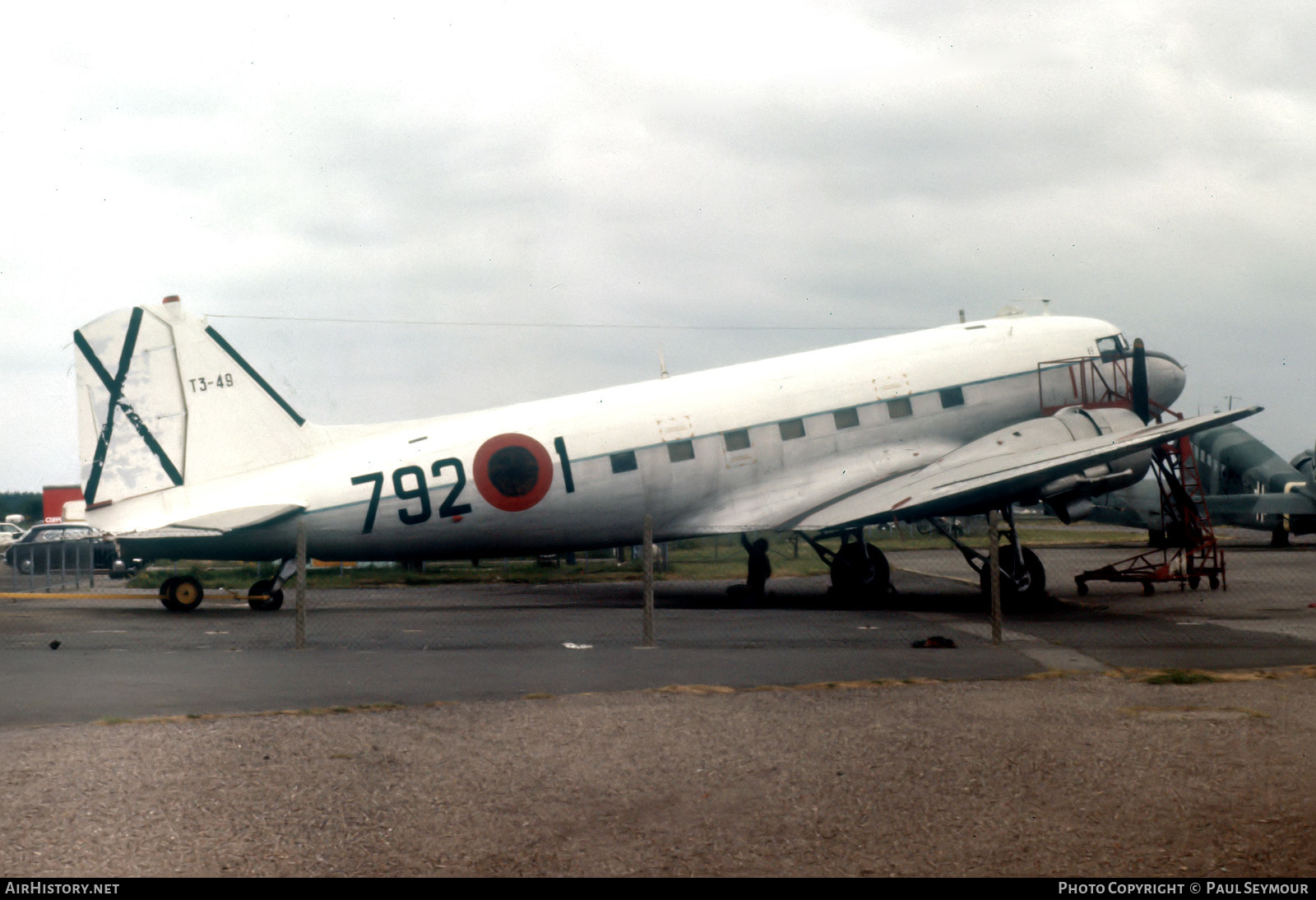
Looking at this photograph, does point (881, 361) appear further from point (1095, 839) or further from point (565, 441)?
point (1095, 839)

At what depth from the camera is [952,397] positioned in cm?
2008

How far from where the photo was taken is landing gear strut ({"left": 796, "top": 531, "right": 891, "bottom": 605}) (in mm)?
19969

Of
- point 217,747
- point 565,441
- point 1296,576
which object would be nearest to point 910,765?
point 217,747

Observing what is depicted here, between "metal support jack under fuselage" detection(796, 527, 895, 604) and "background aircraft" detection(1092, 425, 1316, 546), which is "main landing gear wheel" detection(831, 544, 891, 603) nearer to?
"metal support jack under fuselage" detection(796, 527, 895, 604)

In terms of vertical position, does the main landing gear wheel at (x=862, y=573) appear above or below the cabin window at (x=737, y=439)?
below

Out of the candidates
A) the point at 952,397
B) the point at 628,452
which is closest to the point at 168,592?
the point at 628,452

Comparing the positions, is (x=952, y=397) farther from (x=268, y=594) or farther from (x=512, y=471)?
(x=268, y=594)

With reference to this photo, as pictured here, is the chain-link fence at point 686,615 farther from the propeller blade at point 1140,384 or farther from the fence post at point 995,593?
the propeller blade at point 1140,384

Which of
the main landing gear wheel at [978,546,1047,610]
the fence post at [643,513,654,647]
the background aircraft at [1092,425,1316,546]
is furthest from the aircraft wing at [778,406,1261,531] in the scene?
the background aircraft at [1092,425,1316,546]

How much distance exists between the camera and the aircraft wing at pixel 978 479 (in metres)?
17.5

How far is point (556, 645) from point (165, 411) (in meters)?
9.07

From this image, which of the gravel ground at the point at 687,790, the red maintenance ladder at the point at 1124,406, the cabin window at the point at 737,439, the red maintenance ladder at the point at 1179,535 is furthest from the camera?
the red maintenance ladder at the point at 1179,535

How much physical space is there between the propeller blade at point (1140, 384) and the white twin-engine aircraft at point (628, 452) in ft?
→ 0.12

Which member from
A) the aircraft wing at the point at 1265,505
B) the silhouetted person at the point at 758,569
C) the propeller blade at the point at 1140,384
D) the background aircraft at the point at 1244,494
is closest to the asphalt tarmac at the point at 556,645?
the silhouetted person at the point at 758,569
